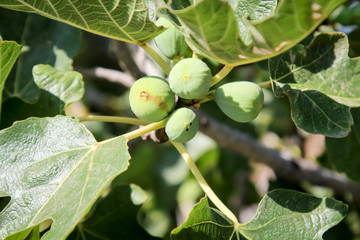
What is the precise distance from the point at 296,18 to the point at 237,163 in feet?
5.41

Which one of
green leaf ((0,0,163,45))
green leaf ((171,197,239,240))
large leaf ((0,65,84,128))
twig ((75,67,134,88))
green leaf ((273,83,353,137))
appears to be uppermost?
green leaf ((0,0,163,45))

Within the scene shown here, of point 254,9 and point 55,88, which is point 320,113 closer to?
point 254,9

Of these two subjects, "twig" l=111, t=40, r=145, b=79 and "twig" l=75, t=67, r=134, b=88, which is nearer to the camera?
"twig" l=111, t=40, r=145, b=79

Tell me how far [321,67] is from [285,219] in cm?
42

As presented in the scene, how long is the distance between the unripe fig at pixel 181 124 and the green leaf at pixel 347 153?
76 cm

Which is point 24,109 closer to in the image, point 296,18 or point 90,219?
point 90,219

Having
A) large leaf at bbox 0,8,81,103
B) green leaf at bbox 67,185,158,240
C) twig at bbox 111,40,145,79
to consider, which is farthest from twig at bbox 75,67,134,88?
green leaf at bbox 67,185,158,240

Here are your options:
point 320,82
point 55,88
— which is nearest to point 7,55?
point 55,88

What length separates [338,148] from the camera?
5.06 ft

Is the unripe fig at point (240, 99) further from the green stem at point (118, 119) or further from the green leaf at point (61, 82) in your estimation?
the green leaf at point (61, 82)

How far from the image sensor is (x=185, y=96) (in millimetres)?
906

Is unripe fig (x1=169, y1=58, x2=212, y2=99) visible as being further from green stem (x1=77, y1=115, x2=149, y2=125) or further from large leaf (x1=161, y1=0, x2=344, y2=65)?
green stem (x1=77, y1=115, x2=149, y2=125)

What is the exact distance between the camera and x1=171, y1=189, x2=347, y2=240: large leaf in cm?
98

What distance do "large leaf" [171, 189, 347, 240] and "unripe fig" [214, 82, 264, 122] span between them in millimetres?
248
